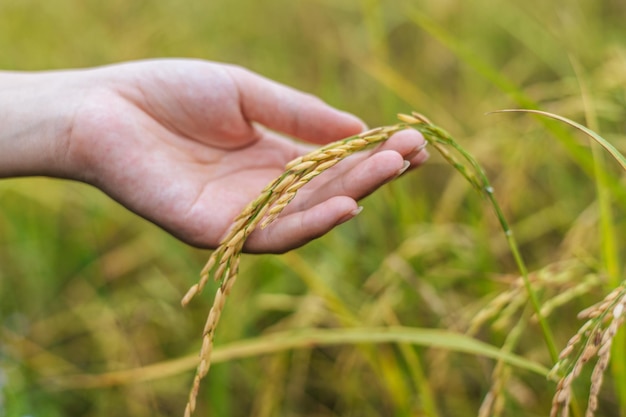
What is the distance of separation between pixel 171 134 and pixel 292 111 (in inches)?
9.8

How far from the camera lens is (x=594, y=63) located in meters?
2.27

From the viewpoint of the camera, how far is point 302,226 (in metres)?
0.94

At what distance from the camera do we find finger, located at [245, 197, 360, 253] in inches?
35.4

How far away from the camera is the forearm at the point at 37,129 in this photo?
1.24 m

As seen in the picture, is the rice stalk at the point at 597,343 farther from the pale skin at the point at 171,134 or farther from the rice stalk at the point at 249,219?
the pale skin at the point at 171,134

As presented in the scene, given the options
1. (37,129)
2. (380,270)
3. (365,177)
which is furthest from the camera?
(380,270)

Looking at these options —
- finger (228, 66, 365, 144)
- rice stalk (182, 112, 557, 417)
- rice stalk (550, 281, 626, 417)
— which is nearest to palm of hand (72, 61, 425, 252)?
finger (228, 66, 365, 144)

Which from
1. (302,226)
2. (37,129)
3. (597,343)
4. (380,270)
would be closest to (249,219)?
(302,226)

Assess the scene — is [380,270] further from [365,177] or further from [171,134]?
[365,177]

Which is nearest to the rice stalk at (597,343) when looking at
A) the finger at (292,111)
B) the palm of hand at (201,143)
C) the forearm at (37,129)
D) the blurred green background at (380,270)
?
the blurred green background at (380,270)

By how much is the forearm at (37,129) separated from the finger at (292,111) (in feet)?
1.07

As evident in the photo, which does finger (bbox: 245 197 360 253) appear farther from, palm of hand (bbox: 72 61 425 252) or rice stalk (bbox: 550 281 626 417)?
rice stalk (bbox: 550 281 626 417)

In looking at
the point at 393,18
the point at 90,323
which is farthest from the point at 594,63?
the point at 90,323

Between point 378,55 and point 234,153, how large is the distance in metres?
0.73
